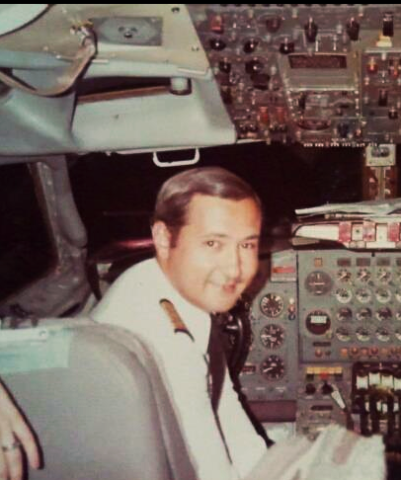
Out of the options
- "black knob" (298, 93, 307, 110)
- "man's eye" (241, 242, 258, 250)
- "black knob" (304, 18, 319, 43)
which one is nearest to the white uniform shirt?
"man's eye" (241, 242, 258, 250)

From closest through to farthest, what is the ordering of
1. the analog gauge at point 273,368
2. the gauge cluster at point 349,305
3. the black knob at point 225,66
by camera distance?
the black knob at point 225,66
the gauge cluster at point 349,305
the analog gauge at point 273,368

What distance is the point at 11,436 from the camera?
107 cm

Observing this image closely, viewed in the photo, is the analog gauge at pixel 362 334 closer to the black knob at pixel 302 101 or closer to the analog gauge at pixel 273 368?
the analog gauge at pixel 273 368

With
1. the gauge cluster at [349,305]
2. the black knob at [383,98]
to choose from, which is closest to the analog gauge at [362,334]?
the gauge cluster at [349,305]

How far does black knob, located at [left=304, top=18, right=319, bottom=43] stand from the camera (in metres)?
1.71

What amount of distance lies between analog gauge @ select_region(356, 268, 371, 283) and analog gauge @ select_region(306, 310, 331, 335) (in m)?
0.22

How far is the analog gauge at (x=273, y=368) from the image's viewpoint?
3.24m

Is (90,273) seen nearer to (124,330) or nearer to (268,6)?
(268,6)

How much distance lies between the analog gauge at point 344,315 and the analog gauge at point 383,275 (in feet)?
0.64

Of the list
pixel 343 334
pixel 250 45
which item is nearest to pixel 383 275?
pixel 343 334

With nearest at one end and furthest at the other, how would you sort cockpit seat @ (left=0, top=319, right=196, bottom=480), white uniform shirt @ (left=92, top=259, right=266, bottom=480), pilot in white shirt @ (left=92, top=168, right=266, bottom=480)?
cockpit seat @ (left=0, top=319, right=196, bottom=480) → white uniform shirt @ (left=92, top=259, right=266, bottom=480) → pilot in white shirt @ (left=92, top=168, right=266, bottom=480)

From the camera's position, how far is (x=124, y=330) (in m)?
1.11

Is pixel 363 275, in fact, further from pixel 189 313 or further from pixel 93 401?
A: pixel 93 401

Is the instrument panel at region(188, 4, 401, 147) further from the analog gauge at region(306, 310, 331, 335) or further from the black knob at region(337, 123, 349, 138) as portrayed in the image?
the analog gauge at region(306, 310, 331, 335)
